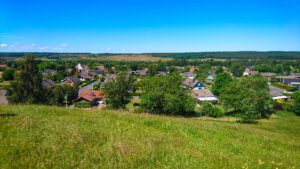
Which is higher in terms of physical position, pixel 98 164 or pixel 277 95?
pixel 98 164

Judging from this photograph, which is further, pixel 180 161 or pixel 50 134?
pixel 50 134

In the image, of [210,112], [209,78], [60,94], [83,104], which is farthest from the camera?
[209,78]

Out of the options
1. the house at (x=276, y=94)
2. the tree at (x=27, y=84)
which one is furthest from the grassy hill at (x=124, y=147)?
the house at (x=276, y=94)

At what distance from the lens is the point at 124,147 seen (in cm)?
613

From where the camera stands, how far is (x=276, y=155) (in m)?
7.78

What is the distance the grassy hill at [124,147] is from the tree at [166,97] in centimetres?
2253

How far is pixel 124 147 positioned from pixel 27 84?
2910 centimetres

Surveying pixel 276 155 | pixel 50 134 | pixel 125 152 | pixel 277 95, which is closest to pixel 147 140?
pixel 125 152

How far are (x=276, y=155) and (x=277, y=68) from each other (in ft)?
439

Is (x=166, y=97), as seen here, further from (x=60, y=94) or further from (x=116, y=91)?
(x=60, y=94)

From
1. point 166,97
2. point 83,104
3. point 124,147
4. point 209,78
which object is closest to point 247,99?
point 166,97

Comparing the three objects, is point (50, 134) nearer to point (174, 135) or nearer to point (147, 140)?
point (147, 140)

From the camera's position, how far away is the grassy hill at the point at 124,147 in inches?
216

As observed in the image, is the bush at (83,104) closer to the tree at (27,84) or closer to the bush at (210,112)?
the tree at (27,84)
